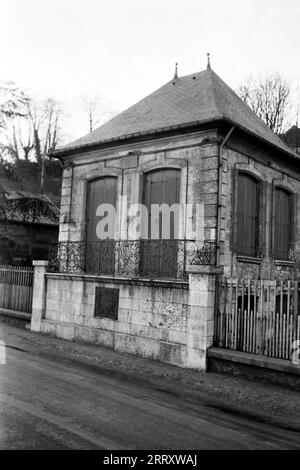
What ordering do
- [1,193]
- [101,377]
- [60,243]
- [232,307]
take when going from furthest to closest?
[1,193], [60,243], [232,307], [101,377]

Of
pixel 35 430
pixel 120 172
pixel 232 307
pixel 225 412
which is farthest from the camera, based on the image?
A: pixel 120 172

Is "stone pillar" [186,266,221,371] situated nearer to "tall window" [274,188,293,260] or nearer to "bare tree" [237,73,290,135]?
"tall window" [274,188,293,260]

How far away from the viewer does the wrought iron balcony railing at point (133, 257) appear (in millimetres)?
10594

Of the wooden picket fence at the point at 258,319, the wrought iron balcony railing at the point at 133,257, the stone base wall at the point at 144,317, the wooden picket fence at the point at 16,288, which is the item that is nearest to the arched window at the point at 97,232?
the wrought iron balcony railing at the point at 133,257

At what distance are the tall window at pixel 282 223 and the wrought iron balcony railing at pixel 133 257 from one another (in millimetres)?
3431

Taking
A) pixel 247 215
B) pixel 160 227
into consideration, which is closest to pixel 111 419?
pixel 160 227

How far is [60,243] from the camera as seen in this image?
13.6 m

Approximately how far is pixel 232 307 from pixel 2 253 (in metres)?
12.4

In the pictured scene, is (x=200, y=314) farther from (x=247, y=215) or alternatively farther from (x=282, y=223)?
(x=282, y=223)

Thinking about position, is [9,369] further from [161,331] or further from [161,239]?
[161,239]

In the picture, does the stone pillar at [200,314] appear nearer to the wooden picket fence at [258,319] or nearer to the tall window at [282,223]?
the wooden picket fence at [258,319]

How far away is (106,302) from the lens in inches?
440

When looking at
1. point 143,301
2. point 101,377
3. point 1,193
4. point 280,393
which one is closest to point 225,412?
point 280,393

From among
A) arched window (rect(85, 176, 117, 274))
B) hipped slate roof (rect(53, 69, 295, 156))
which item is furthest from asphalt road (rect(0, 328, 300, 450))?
hipped slate roof (rect(53, 69, 295, 156))
